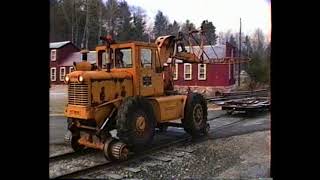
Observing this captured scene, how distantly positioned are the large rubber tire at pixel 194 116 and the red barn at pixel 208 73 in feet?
1.93

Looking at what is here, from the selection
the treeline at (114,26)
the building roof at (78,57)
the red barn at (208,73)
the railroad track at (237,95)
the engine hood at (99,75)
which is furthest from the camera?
the railroad track at (237,95)

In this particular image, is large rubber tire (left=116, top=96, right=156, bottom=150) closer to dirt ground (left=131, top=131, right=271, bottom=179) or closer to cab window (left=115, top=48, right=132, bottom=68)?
cab window (left=115, top=48, right=132, bottom=68)

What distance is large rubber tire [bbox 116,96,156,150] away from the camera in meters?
5.01

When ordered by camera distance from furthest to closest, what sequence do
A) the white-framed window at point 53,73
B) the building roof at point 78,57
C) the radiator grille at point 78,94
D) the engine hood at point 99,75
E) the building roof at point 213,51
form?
1. the building roof at point 213,51
2. the radiator grille at point 78,94
3. the engine hood at point 99,75
4. the building roof at point 78,57
5. the white-framed window at point 53,73

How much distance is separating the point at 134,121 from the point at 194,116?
5.40 ft

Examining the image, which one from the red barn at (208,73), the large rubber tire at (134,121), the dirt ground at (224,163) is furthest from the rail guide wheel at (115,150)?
the red barn at (208,73)

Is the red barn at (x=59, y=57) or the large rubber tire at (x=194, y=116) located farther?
the large rubber tire at (x=194, y=116)

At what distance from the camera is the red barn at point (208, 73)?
6837mm

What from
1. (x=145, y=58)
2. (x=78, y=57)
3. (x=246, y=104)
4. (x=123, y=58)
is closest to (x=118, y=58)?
(x=123, y=58)

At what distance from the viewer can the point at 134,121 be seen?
5199 mm

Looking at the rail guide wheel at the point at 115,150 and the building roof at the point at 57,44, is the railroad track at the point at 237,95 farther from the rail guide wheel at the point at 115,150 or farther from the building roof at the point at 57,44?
the building roof at the point at 57,44

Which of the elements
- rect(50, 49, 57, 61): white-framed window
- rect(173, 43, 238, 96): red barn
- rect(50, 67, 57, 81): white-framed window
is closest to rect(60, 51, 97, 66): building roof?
rect(50, 67, 57, 81): white-framed window

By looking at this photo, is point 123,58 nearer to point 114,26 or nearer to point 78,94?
point 78,94

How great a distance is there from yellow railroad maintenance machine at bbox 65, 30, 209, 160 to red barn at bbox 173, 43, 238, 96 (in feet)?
3.16
